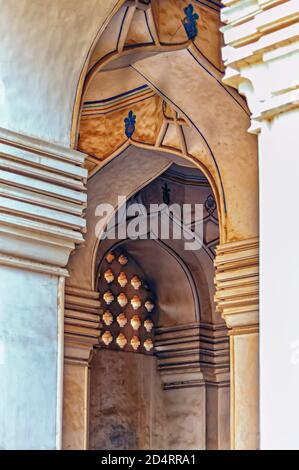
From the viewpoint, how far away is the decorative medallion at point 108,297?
42.1 ft

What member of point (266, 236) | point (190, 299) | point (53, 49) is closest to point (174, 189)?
point (190, 299)

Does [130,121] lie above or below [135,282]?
above

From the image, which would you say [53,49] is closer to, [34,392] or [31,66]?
[31,66]

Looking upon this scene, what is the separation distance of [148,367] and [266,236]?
29.3 ft

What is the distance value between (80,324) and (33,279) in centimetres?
365

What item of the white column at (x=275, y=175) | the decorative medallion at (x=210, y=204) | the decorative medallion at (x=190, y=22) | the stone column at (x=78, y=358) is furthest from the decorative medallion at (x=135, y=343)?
the white column at (x=275, y=175)

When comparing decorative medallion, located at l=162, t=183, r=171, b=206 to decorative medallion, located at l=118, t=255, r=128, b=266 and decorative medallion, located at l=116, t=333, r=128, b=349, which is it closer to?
decorative medallion, located at l=118, t=255, r=128, b=266

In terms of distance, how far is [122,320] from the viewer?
13.0 m

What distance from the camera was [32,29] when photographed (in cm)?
700

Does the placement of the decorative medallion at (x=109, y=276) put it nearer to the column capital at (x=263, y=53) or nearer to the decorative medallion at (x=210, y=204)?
the decorative medallion at (x=210, y=204)

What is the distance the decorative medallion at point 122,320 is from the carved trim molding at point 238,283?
152 inches

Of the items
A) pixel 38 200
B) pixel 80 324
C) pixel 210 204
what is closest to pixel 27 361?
pixel 38 200

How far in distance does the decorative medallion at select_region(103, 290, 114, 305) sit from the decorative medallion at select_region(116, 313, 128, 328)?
204mm

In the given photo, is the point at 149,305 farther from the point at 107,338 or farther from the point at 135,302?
the point at 107,338
